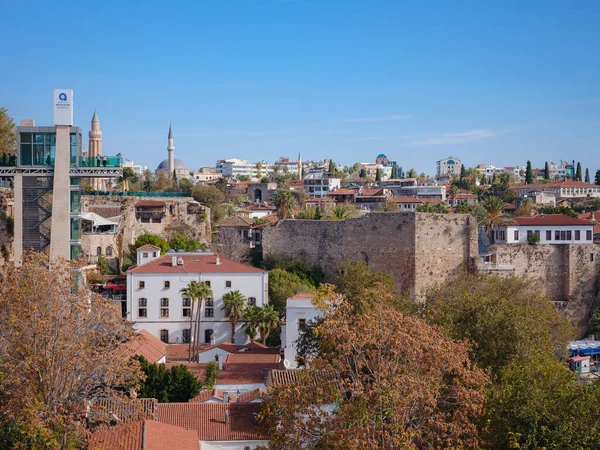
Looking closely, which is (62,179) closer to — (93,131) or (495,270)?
(495,270)

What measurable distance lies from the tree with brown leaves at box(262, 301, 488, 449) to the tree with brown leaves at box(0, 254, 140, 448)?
4.61 metres

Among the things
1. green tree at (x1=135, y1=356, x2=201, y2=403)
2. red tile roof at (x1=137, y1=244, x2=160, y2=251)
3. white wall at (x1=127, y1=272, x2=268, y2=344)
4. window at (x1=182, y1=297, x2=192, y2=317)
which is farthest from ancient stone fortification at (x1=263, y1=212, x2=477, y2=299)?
green tree at (x1=135, y1=356, x2=201, y2=403)

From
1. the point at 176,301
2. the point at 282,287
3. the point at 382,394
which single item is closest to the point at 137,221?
the point at 176,301

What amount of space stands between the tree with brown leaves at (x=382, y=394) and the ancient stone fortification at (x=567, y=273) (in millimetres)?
27294

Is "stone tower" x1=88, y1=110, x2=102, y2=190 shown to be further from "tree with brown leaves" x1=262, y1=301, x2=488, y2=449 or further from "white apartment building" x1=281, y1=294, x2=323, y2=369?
"tree with brown leaves" x1=262, y1=301, x2=488, y2=449

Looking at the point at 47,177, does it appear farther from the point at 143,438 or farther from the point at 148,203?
the point at 143,438

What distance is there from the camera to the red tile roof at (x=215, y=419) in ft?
83.3

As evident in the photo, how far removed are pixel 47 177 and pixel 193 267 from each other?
968 cm

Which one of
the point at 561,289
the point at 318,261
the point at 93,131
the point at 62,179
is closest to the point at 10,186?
the point at 62,179

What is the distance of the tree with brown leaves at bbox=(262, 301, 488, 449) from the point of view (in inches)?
755

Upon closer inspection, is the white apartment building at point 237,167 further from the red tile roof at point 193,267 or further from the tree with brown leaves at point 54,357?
the tree with brown leaves at point 54,357

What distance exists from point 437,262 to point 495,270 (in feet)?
9.57

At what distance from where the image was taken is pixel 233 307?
4278 cm

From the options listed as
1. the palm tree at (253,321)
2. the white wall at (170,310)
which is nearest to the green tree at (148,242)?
the white wall at (170,310)
